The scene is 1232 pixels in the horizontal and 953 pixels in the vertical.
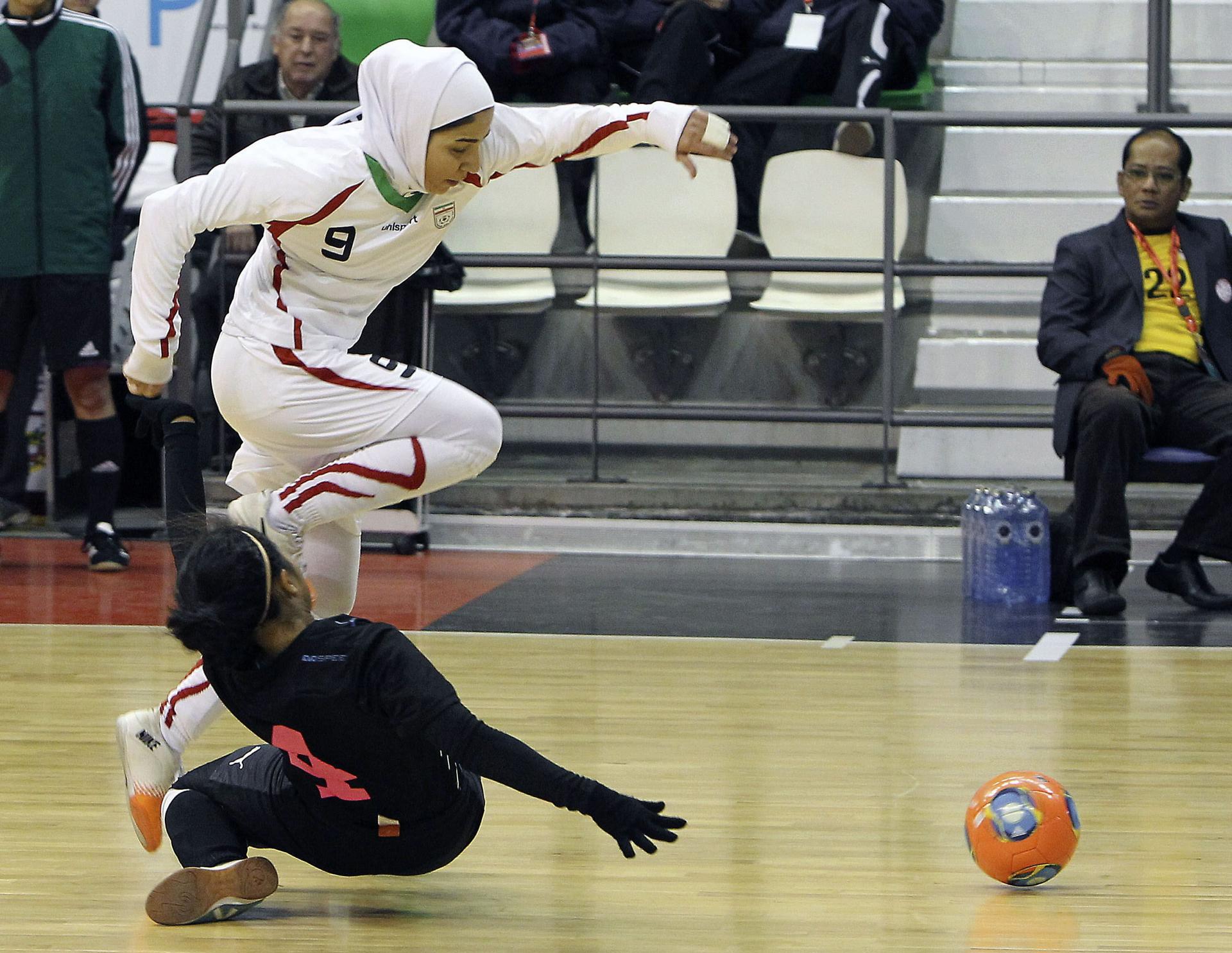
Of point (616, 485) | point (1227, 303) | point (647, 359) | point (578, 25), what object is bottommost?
point (616, 485)

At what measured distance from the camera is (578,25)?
796 cm

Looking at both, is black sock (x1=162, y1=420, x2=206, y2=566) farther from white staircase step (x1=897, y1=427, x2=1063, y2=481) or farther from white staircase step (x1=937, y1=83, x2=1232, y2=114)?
white staircase step (x1=937, y1=83, x2=1232, y2=114)

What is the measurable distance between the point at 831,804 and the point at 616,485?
4044 mm

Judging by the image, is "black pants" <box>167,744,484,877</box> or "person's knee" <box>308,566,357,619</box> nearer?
"black pants" <box>167,744,484,877</box>

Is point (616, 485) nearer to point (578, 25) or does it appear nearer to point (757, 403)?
point (757, 403)

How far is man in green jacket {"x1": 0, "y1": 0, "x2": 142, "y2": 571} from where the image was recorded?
21.5ft

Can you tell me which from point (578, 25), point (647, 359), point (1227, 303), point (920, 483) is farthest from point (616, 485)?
point (1227, 303)

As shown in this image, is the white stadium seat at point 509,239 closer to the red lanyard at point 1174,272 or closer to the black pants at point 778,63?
the black pants at point 778,63

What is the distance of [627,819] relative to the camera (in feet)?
8.29

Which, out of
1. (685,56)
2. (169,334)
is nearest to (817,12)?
(685,56)

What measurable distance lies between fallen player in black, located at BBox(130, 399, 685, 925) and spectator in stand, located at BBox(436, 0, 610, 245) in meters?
5.17

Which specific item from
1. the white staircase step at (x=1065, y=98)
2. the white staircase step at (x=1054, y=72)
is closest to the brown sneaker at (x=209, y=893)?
the white staircase step at (x=1065, y=98)

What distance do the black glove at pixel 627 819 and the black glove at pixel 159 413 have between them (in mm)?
1384

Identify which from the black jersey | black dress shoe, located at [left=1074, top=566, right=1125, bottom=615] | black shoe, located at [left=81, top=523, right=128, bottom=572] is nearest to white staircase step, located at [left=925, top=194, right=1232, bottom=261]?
black dress shoe, located at [left=1074, top=566, right=1125, bottom=615]
